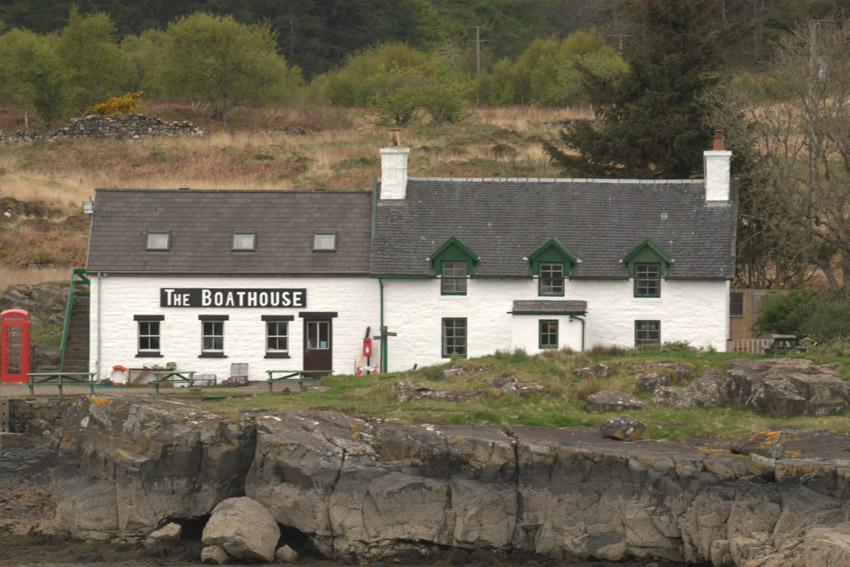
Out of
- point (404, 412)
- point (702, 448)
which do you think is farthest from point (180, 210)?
point (702, 448)

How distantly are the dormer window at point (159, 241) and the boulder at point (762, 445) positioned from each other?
19748 millimetres

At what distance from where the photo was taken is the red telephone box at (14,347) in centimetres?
3516

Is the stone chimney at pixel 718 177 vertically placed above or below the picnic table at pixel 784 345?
above

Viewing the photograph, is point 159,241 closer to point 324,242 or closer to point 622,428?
point 324,242

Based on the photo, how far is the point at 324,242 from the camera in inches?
1469

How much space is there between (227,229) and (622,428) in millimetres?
16699

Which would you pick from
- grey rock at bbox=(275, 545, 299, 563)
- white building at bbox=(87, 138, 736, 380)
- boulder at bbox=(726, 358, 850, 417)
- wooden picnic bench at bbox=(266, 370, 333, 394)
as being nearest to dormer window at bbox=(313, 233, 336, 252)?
white building at bbox=(87, 138, 736, 380)

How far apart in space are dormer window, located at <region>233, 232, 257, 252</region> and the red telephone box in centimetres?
691

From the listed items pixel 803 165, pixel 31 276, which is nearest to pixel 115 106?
pixel 31 276

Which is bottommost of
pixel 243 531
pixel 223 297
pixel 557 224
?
pixel 243 531

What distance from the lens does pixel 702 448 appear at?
25156mm

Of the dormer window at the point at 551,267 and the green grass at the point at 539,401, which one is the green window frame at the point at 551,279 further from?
the green grass at the point at 539,401

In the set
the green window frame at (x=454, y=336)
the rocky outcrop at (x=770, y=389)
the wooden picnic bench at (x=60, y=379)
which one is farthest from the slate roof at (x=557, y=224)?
the wooden picnic bench at (x=60, y=379)

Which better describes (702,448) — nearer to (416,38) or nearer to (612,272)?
(612,272)
